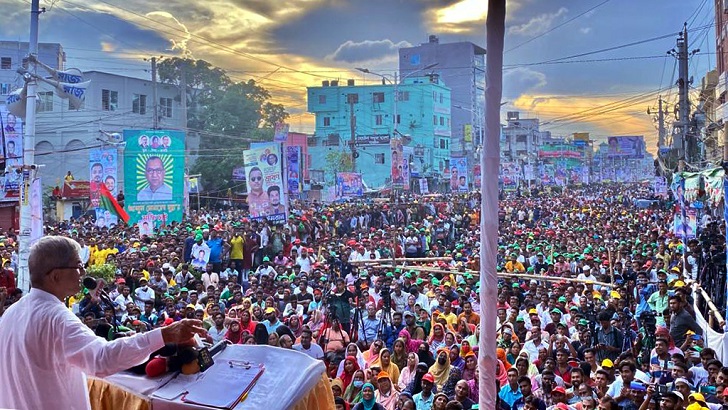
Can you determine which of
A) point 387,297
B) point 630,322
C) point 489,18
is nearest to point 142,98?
point 387,297

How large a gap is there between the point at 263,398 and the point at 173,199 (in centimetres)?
1412

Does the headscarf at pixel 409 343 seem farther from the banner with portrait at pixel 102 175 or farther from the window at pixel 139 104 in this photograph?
the window at pixel 139 104

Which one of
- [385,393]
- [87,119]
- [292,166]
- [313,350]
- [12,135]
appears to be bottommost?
[385,393]

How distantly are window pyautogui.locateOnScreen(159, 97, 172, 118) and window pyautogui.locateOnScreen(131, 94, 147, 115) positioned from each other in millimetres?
825

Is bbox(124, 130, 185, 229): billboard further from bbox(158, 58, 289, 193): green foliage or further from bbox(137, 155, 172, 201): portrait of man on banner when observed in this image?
bbox(158, 58, 289, 193): green foliage

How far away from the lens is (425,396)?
24.4 feet

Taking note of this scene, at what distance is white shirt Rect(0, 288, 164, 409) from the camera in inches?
93.8

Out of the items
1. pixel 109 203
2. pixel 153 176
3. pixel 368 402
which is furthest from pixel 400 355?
pixel 109 203

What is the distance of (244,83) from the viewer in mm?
42906

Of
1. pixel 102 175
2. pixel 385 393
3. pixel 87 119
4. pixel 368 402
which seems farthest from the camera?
pixel 87 119

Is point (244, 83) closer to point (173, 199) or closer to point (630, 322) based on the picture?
point (173, 199)

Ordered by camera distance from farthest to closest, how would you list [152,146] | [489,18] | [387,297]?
[152,146] < [387,297] < [489,18]

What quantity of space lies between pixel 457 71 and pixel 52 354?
63216 millimetres

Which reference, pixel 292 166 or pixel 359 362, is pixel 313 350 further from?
pixel 292 166
